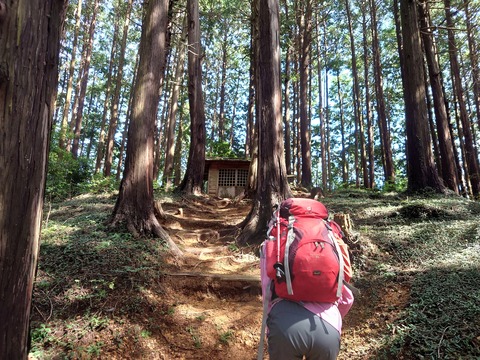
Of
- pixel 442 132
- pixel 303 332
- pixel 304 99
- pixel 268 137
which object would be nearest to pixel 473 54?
pixel 442 132

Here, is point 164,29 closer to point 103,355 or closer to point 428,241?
point 103,355

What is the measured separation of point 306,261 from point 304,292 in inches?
7.5

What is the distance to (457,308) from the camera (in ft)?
11.6

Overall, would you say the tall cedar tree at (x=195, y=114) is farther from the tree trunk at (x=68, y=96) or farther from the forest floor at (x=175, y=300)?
the forest floor at (x=175, y=300)

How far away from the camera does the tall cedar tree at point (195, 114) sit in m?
13.1

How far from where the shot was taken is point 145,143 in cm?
656

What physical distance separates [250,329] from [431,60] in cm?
1275

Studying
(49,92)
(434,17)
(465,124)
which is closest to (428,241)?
(49,92)

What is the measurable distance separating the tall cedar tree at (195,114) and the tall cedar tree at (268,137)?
251 inches

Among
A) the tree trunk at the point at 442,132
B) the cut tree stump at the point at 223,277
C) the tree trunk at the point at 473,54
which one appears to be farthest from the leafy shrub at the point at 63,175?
the tree trunk at the point at 473,54

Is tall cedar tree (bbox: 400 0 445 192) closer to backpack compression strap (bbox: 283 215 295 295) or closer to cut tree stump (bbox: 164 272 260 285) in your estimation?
cut tree stump (bbox: 164 272 260 285)

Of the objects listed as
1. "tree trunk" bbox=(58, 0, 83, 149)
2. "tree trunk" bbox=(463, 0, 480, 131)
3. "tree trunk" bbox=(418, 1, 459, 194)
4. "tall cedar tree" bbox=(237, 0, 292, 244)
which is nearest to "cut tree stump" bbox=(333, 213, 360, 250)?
"tall cedar tree" bbox=(237, 0, 292, 244)

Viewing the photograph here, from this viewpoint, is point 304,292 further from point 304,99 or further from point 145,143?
point 304,99

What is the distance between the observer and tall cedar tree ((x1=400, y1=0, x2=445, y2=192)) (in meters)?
9.23
